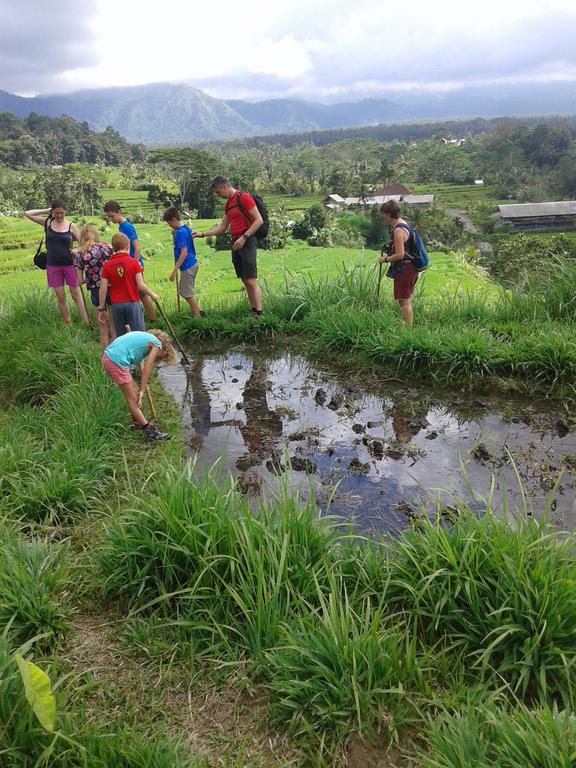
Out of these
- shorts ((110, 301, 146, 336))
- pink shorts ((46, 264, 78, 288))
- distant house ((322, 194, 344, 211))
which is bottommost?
distant house ((322, 194, 344, 211))

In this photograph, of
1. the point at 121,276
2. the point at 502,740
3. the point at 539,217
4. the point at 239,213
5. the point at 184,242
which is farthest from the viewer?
the point at 539,217

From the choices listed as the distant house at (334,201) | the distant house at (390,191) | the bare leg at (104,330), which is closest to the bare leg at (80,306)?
the bare leg at (104,330)

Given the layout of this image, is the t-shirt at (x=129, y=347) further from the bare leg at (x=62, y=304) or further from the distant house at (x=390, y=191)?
the distant house at (x=390, y=191)

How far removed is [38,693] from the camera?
2027mm

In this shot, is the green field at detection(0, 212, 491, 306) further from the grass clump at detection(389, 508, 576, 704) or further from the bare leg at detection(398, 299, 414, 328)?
the grass clump at detection(389, 508, 576, 704)

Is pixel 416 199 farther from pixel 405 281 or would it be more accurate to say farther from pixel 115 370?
pixel 115 370

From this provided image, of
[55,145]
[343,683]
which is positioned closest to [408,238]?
[343,683]

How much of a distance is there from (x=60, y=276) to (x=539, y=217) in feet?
210

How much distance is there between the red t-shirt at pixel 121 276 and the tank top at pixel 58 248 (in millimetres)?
2070

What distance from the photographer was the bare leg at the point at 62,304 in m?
7.64

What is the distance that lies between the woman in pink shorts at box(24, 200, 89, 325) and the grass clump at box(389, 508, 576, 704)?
5.92 meters

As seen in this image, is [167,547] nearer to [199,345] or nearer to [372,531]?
[372,531]

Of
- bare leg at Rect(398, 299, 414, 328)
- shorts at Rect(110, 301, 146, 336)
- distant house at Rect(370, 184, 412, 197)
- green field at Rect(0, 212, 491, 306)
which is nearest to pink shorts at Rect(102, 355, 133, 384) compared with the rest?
shorts at Rect(110, 301, 146, 336)

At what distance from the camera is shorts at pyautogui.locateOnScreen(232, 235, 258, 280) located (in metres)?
7.36
